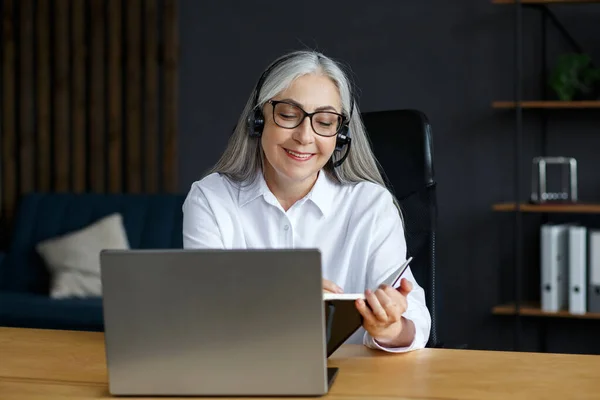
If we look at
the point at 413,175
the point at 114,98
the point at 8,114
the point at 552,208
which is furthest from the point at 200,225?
the point at 8,114

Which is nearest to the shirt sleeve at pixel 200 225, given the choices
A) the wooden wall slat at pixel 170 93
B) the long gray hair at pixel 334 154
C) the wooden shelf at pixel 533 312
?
the long gray hair at pixel 334 154

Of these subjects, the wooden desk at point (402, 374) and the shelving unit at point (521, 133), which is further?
the shelving unit at point (521, 133)

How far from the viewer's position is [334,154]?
6.84 ft

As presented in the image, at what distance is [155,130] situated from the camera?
460cm

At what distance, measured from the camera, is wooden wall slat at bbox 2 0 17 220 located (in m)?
4.68

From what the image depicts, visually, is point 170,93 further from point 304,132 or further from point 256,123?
point 304,132

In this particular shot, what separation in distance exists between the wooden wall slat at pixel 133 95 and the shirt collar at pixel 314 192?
2669mm

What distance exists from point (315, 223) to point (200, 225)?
25 centimetres

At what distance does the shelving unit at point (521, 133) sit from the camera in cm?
373

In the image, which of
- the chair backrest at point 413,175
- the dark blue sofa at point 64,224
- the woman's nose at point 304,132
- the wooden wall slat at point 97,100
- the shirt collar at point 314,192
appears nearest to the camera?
the woman's nose at point 304,132

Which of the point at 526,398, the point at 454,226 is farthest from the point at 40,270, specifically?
the point at 526,398

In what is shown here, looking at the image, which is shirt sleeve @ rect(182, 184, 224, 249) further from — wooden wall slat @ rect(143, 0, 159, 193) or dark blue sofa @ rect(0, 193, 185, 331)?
wooden wall slat @ rect(143, 0, 159, 193)

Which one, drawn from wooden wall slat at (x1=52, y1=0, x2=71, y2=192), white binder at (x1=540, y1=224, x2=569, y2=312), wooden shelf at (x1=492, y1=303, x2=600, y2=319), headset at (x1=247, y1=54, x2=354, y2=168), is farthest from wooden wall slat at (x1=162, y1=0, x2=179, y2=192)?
headset at (x1=247, y1=54, x2=354, y2=168)

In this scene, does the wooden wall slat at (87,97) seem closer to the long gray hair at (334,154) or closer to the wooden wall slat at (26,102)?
the wooden wall slat at (26,102)
